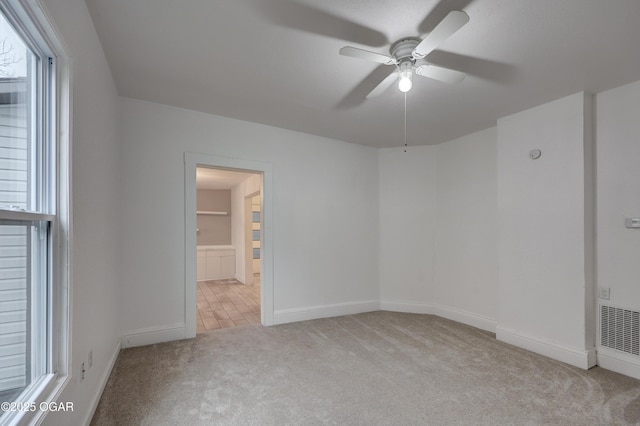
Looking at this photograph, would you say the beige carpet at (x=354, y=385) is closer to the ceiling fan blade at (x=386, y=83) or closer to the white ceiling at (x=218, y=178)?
the ceiling fan blade at (x=386, y=83)

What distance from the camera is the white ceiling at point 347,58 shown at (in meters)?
1.76

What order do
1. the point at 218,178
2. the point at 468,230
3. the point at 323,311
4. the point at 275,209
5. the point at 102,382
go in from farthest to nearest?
the point at 218,178 < the point at 323,311 < the point at 468,230 < the point at 275,209 < the point at 102,382

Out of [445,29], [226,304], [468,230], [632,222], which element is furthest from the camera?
[226,304]

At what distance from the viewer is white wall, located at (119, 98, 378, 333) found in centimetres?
308

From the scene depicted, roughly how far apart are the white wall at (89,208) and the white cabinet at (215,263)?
453 centimetres

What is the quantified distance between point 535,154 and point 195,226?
12.1 ft

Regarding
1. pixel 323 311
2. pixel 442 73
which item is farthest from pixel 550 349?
pixel 442 73

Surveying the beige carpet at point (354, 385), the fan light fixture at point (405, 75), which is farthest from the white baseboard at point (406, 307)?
the fan light fixture at point (405, 75)

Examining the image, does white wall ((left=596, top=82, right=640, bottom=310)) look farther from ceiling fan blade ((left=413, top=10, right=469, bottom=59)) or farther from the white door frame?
the white door frame

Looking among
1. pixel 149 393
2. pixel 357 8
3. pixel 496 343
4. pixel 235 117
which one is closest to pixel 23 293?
pixel 149 393

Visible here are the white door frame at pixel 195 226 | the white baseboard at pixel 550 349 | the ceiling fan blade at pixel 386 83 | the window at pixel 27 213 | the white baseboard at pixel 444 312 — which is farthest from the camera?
the white baseboard at pixel 444 312

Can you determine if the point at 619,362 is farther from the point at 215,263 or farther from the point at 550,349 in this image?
the point at 215,263

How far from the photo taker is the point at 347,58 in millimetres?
2258

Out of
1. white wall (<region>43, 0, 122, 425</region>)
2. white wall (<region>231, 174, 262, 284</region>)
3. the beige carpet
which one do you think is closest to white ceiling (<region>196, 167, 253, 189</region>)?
white wall (<region>231, 174, 262, 284</region>)
